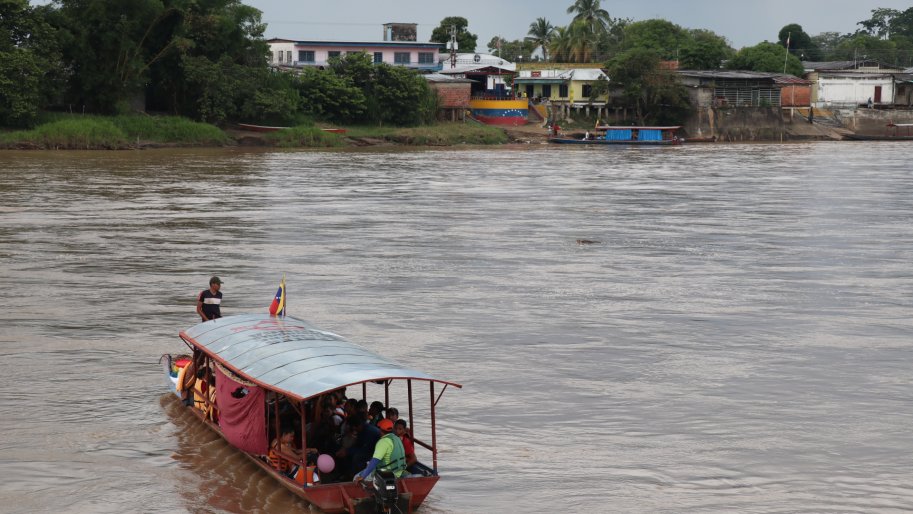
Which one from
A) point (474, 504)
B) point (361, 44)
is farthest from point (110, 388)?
point (361, 44)

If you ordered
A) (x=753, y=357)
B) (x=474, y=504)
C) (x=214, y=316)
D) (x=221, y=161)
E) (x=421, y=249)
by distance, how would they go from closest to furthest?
(x=474, y=504) → (x=214, y=316) → (x=753, y=357) → (x=421, y=249) → (x=221, y=161)

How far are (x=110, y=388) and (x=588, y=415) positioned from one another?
5.92 meters

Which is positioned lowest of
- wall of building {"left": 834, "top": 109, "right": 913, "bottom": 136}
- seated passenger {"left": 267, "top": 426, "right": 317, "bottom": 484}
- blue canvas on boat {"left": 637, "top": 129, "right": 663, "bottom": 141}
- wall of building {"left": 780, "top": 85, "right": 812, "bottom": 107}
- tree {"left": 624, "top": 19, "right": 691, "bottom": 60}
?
seated passenger {"left": 267, "top": 426, "right": 317, "bottom": 484}

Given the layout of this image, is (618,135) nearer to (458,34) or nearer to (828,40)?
(458,34)

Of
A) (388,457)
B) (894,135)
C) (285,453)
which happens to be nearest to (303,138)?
(894,135)

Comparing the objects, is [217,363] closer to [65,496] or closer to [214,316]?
[65,496]

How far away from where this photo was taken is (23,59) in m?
48.5

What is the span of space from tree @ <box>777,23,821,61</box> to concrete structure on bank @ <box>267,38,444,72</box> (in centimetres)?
3816

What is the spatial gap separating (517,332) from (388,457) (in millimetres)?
7737

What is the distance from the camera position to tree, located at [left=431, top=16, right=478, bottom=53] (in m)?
96.8

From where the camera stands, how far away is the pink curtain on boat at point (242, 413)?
11.0 meters

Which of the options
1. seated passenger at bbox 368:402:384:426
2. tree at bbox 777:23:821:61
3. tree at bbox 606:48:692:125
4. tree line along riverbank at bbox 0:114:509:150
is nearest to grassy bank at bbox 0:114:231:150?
tree line along riverbank at bbox 0:114:509:150

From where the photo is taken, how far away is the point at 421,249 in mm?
25469

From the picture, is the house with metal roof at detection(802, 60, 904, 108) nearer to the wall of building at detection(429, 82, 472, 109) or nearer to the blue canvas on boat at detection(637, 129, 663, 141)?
the blue canvas on boat at detection(637, 129, 663, 141)
